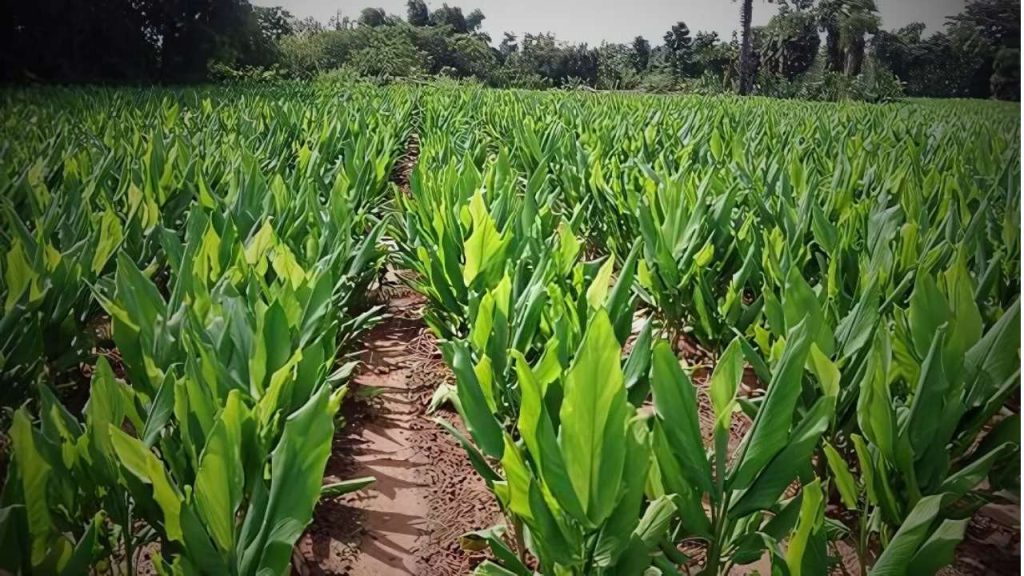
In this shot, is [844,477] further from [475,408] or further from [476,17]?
[476,17]

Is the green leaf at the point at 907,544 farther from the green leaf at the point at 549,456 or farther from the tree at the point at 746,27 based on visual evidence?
Result: the tree at the point at 746,27

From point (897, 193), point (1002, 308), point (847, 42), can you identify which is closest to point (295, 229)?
point (1002, 308)

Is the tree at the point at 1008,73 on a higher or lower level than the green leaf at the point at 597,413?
higher

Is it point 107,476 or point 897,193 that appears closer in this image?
point 107,476

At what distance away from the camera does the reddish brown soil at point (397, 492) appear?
89cm

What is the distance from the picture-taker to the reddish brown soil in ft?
2.92

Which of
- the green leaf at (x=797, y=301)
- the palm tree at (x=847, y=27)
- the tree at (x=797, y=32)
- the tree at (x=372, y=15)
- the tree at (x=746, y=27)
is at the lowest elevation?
the green leaf at (x=797, y=301)

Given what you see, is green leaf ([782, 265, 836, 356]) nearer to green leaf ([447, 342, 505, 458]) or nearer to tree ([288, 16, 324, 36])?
green leaf ([447, 342, 505, 458])

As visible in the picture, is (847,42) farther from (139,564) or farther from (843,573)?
(139,564)

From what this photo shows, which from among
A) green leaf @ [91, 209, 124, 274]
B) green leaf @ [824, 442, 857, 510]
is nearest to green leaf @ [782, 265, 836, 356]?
green leaf @ [824, 442, 857, 510]

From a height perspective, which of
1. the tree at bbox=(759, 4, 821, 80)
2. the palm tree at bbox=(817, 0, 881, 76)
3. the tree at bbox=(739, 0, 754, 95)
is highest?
the tree at bbox=(739, 0, 754, 95)

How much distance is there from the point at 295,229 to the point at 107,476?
781mm

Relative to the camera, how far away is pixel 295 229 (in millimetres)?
1363

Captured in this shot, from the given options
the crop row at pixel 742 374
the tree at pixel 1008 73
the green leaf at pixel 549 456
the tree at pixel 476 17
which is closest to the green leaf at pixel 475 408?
the crop row at pixel 742 374
